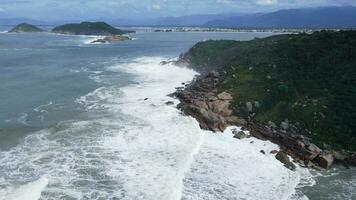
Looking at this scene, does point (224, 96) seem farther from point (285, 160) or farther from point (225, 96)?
point (285, 160)

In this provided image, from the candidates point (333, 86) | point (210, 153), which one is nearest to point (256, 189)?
point (210, 153)

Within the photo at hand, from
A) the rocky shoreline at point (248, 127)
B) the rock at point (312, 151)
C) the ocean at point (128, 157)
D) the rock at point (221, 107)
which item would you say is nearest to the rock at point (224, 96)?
the rocky shoreline at point (248, 127)

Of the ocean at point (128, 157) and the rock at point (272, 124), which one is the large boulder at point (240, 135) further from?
the rock at point (272, 124)

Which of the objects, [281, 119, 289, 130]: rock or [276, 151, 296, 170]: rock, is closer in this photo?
[276, 151, 296, 170]: rock

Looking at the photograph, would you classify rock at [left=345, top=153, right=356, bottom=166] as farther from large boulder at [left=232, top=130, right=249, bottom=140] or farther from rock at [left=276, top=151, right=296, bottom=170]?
large boulder at [left=232, top=130, right=249, bottom=140]

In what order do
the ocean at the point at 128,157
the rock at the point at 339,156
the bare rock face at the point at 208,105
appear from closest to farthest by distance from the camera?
the ocean at the point at 128,157 → the rock at the point at 339,156 → the bare rock face at the point at 208,105

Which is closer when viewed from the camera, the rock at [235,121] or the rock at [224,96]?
the rock at [235,121]

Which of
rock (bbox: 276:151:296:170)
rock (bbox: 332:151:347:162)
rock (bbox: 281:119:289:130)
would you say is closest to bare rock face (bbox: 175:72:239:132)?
rock (bbox: 281:119:289:130)

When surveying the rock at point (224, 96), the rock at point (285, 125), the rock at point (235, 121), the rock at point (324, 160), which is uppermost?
the rock at point (224, 96)
